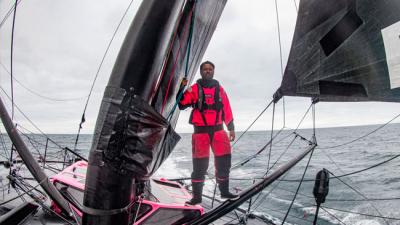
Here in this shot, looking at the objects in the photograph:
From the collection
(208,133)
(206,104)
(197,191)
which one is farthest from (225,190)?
(206,104)

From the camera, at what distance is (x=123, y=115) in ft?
7.61

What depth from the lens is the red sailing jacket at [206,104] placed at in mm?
3734

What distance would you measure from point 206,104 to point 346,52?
6.20 ft

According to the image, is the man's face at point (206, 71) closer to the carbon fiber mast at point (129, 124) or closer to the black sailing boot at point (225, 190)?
the carbon fiber mast at point (129, 124)

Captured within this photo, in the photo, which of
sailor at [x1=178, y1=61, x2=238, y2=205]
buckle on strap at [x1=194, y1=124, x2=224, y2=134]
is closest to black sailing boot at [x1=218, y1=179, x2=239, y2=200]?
sailor at [x1=178, y1=61, x2=238, y2=205]

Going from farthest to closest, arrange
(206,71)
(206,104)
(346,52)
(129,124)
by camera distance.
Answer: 1. (206,71)
2. (206,104)
3. (346,52)
4. (129,124)

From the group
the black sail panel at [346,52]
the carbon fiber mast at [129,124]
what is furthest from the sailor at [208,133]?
the carbon fiber mast at [129,124]

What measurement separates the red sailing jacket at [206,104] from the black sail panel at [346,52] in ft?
3.63

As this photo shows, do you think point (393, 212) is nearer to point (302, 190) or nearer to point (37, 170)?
point (302, 190)

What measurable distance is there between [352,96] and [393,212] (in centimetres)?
1183

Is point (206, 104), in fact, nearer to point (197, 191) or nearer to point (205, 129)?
point (205, 129)

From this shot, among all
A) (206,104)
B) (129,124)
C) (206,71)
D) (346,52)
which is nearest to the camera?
(129,124)

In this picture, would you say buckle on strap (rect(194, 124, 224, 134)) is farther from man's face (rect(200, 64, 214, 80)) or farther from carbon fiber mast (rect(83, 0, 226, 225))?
carbon fiber mast (rect(83, 0, 226, 225))

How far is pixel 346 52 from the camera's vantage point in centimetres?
287
